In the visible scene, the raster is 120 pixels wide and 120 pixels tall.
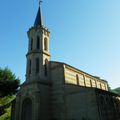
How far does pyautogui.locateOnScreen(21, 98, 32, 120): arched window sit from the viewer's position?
2480 cm

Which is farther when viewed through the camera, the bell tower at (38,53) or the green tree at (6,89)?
the green tree at (6,89)

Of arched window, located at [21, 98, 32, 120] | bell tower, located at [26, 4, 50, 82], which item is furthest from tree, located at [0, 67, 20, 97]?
arched window, located at [21, 98, 32, 120]

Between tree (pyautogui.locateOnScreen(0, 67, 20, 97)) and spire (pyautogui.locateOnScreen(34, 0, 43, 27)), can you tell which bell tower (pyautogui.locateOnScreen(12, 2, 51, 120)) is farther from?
tree (pyautogui.locateOnScreen(0, 67, 20, 97))

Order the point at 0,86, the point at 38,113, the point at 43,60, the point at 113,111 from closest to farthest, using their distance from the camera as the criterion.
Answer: the point at 38,113 < the point at 113,111 < the point at 43,60 < the point at 0,86

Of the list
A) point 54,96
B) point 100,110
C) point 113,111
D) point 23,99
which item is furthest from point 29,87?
point 113,111

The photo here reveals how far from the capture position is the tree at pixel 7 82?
3281cm

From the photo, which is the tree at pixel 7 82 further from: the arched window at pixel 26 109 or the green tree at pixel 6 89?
the arched window at pixel 26 109

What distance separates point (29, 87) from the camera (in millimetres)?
25125

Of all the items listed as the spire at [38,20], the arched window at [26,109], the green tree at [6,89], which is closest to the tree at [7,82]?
the green tree at [6,89]

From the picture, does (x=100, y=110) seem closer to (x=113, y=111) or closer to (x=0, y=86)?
(x=113, y=111)

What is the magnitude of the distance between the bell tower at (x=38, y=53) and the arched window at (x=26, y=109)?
3.49 meters

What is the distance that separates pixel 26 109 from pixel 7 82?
1004 cm

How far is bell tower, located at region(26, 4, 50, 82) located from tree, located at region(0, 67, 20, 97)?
8268 millimetres

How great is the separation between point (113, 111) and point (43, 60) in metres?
13.9
